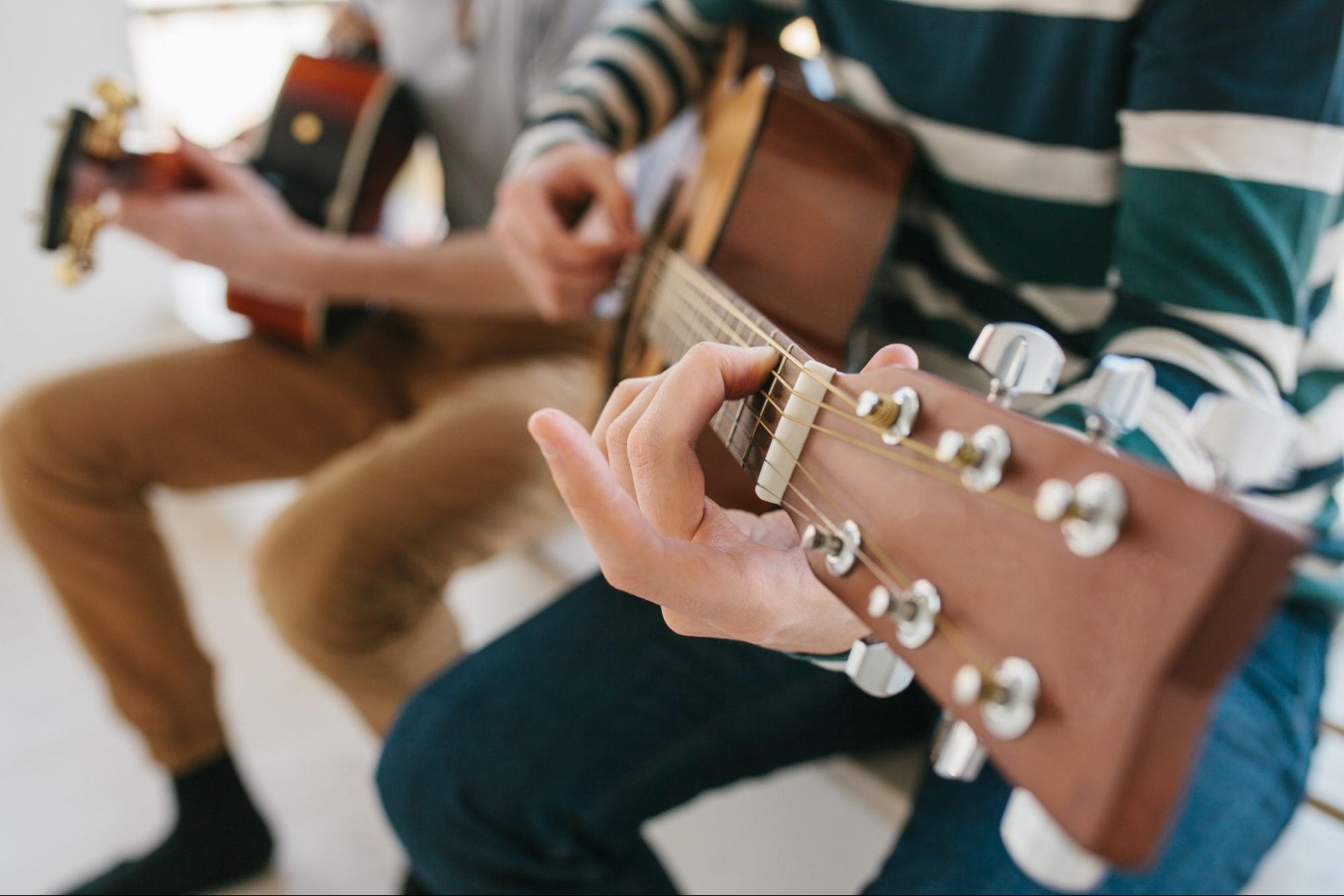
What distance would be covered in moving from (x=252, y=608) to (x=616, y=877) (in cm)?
106

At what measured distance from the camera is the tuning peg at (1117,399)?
252mm

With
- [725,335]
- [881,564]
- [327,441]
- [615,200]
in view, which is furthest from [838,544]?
[327,441]

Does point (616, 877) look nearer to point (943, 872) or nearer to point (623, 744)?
point (623, 744)

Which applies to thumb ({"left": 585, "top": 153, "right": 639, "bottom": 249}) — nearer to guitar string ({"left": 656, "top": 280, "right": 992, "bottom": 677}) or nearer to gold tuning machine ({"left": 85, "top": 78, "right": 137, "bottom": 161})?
guitar string ({"left": 656, "top": 280, "right": 992, "bottom": 677})

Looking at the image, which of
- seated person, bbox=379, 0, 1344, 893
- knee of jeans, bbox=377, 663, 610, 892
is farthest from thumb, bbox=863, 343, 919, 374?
knee of jeans, bbox=377, 663, 610, 892

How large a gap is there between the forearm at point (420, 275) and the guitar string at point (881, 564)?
66 centimetres

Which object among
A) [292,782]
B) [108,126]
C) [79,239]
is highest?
[108,126]

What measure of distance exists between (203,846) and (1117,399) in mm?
1012

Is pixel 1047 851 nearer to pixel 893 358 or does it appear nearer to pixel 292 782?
pixel 893 358

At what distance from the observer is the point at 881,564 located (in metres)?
0.31

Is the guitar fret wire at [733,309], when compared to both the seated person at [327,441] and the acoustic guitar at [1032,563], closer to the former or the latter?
the acoustic guitar at [1032,563]

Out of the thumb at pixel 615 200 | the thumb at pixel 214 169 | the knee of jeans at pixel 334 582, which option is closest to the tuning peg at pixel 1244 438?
the thumb at pixel 615 200

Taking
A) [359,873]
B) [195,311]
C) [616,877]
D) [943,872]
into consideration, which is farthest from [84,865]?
[195,311]

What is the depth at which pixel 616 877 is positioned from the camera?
64 cm
